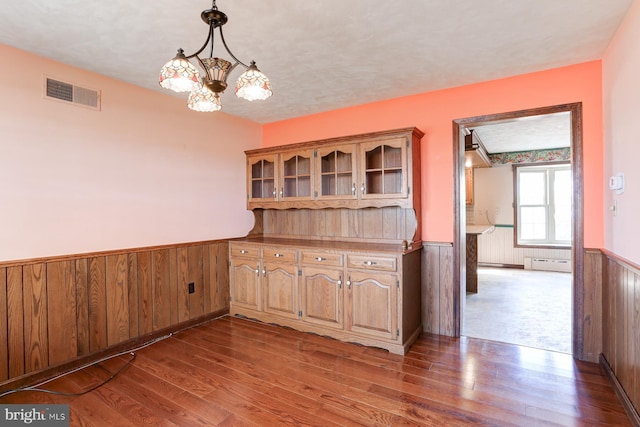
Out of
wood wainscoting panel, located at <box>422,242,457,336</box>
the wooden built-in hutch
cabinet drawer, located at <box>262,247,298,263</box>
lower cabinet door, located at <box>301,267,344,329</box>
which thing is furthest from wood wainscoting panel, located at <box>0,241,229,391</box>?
wood wainscoting panel, located at <box>422,242,457,336</box>

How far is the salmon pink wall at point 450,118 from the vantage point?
2.67 m

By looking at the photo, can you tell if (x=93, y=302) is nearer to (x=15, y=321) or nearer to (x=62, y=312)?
(x=62, y=312)

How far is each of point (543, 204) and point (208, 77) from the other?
731 centimetres

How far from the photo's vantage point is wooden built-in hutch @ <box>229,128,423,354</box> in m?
2.96

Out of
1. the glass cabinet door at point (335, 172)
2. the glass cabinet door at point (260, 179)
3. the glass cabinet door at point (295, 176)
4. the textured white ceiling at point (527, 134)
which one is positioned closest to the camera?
the glass cabinet door at point (335, 172)

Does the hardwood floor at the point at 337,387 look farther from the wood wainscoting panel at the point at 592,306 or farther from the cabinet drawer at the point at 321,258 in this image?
the cabinet drawer at the point at 321,258

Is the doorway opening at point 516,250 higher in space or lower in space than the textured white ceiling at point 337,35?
lower

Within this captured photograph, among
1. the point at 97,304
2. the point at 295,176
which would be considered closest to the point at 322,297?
the point at 295,176

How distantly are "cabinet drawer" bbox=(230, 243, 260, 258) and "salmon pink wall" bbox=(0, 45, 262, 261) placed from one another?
0.26 meters

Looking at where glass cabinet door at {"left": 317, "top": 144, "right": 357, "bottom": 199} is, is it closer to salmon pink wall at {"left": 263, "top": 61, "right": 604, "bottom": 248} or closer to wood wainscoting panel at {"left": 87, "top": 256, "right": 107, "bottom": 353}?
salmon pink wall at {"left": 263, "top": 61, "right": 604, "bottom": 248}

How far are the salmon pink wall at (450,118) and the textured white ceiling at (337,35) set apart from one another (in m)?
0.14

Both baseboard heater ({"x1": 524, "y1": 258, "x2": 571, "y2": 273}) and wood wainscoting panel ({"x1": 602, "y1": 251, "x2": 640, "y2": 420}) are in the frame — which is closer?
wood wainscoting panel ({"x1": 602, "y1": 251, "x2": 640, "y2": 420})

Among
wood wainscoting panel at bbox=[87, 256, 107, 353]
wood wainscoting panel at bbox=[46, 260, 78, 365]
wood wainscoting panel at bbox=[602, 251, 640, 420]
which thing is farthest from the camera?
wood wainscoting panel at bbox=[87, 256, 107, 353]

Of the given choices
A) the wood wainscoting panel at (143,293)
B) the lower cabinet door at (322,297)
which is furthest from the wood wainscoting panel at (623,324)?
the wood wainscoting panel at (143,293)
